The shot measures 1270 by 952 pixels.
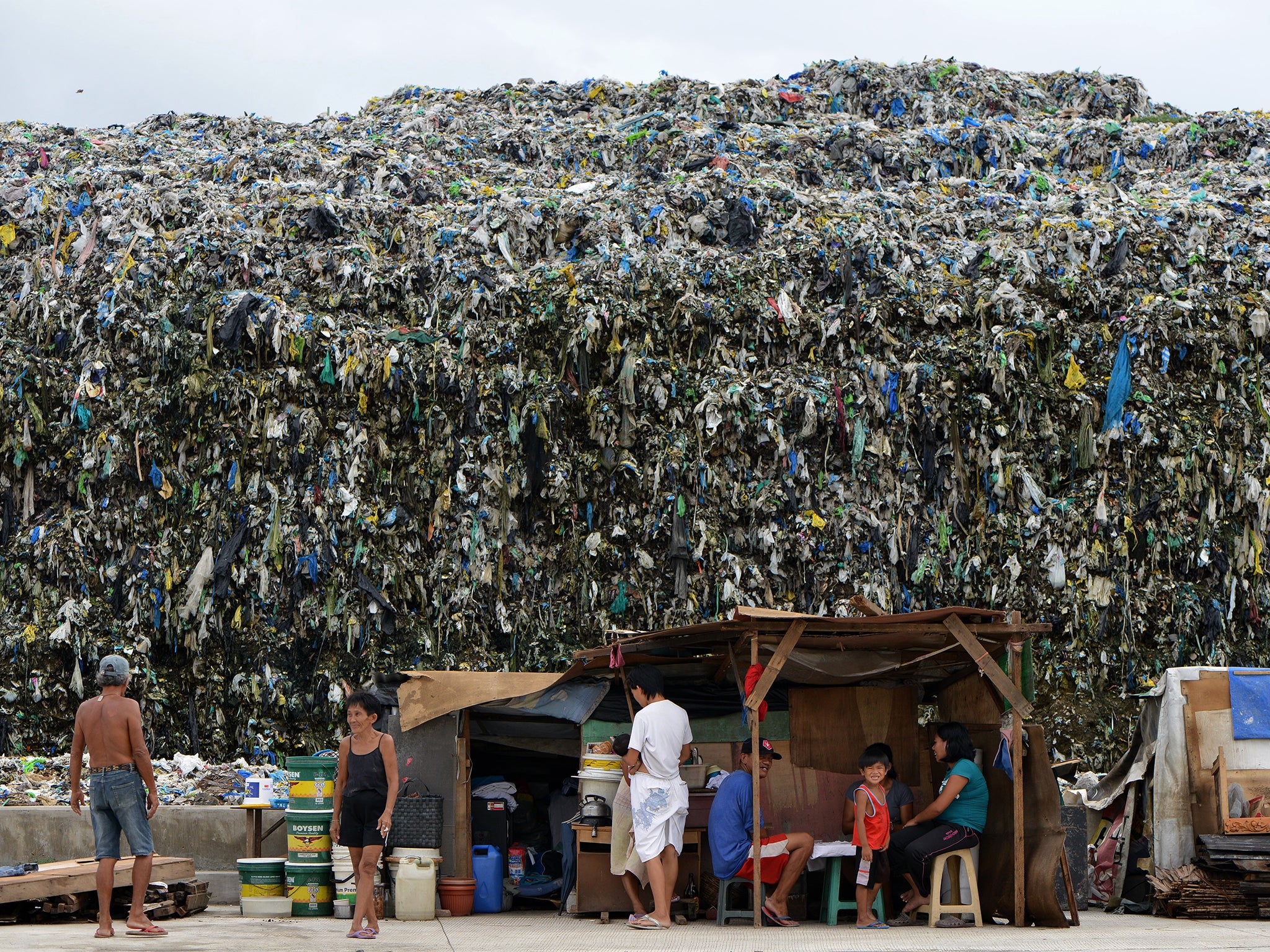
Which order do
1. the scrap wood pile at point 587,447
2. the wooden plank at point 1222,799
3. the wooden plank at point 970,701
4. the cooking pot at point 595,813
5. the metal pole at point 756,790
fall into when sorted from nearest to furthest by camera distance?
the metal pole at point 756,790
the wooden plank at point 970,701
the cooking pot at point 595,813
the wooden plank at point 1222,799
the scrap wood pile at point 587,447

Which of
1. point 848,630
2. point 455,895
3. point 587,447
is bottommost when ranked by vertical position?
point 455,895

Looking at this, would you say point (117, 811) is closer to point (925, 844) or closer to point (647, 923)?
point (647, 923)

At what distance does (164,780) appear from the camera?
408 inches

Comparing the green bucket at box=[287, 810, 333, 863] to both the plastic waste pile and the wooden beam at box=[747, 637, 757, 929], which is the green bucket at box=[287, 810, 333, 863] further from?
the wooden beam at box=[747, 637, 757, 929]

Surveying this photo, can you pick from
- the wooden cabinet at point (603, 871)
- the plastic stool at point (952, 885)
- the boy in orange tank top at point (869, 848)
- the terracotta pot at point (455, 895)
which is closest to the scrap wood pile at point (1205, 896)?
the plastic stool at point (952, 885)

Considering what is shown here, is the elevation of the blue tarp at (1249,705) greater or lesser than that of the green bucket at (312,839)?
greater

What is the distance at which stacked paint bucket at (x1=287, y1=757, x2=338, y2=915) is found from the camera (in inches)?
314

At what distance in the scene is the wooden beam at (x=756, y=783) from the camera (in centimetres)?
689

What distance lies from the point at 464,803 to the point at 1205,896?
4.64 metres

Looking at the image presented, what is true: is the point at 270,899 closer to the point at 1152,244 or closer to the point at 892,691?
the point at 892,691

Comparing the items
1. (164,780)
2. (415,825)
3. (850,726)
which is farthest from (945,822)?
(164,780)

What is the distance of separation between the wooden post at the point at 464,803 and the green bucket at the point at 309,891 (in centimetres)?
83

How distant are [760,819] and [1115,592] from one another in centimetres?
673

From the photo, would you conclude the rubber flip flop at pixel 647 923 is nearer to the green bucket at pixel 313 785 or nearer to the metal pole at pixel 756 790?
the metal pole at pixel 756 790
